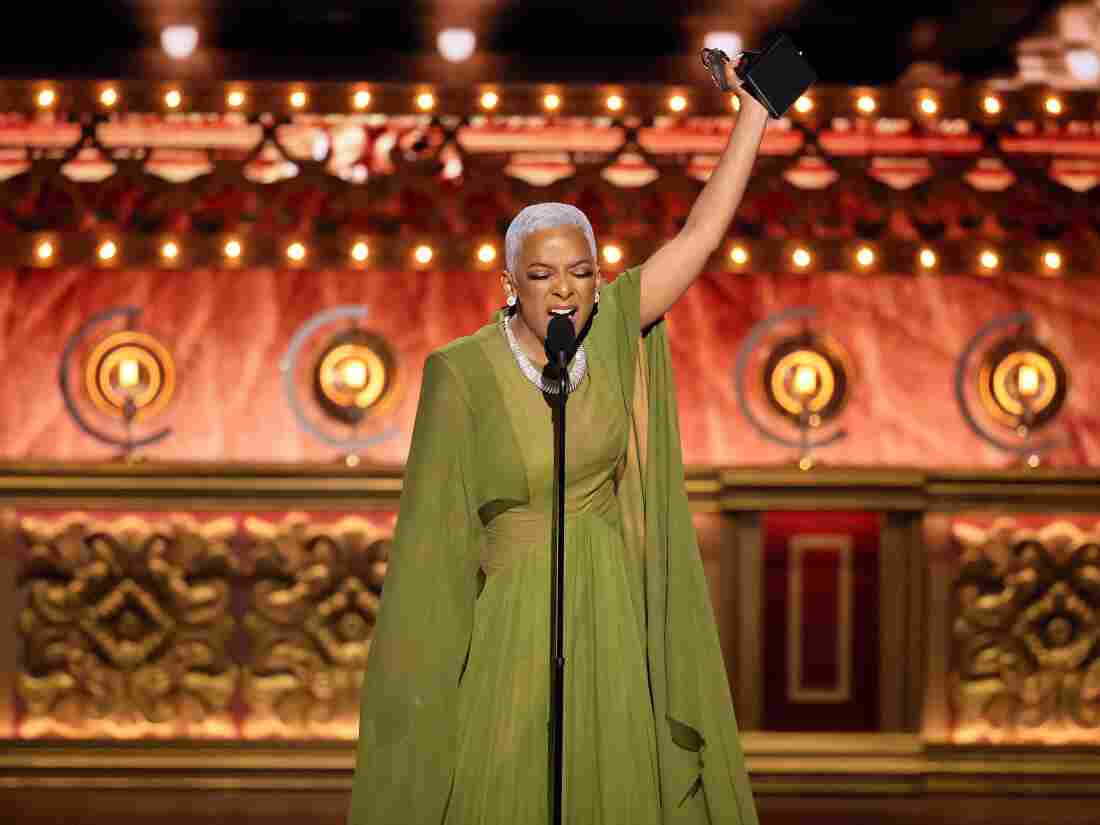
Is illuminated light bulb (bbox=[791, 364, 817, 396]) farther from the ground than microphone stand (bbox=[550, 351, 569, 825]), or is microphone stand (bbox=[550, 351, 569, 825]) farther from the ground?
illuminated light bulb (bbox=[791, 364, 817, 396])

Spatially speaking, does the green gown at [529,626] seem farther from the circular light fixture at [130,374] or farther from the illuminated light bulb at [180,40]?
the illuminated light bulb at [180,40]

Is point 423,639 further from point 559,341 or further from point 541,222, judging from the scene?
point 541,222

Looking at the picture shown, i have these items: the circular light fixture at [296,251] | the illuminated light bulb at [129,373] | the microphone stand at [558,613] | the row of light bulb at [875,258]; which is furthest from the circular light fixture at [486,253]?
the microphone stand at [558,613]

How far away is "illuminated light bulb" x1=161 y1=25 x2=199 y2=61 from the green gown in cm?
392

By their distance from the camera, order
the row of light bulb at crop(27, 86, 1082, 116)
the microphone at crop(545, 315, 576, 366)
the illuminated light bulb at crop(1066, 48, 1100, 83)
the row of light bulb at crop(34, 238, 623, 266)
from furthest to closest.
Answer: the illuminated light bulb at crop(1066, 48, 1100, 83), the row of light bulb at crop(27, 86, 1082, 116), the row of light bulb at crop(34, 238, 623, 266), the microphone at crop(545, 315, 576, 366)

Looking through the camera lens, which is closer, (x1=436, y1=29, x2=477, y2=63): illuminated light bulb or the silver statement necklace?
the silver statement necklace

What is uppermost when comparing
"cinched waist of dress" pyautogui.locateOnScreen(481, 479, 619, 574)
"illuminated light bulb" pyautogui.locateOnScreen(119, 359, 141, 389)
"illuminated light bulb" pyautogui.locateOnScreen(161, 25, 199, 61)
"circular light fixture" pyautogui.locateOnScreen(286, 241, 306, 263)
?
"illuminated light bulb" pyautogui.locateOnScreen(161, 25, 199, 61)

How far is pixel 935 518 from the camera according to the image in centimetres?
480

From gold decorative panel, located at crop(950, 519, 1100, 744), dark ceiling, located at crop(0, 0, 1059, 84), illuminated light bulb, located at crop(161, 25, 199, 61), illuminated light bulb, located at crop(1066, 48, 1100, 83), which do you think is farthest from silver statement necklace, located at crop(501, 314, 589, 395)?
illuminated light bulb, located at crop(1066, 48, 1100, 83)

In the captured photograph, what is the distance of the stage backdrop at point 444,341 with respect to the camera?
4.98 m

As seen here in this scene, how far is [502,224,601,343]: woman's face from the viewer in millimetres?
2434

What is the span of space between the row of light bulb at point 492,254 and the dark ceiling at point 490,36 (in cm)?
145

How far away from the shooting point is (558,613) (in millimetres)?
2352

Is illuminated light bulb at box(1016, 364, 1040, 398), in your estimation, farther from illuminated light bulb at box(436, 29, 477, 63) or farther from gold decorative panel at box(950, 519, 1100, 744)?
illuminated light bulb at box(436, 29, 477, 63)
